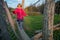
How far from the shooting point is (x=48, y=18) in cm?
315

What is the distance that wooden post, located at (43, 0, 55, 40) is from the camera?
311 centimetres

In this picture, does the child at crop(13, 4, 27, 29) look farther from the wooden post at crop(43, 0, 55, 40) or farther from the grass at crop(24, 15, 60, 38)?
the wooden post at crop(43, 0, 55, 40)

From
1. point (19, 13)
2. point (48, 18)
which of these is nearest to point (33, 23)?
point (19, 13)

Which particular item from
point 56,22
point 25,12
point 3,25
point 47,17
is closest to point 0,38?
point 3,25

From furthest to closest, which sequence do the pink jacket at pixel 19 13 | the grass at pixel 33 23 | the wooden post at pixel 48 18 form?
the grass at pixel 33 23, the pink jacket at pixel 19 13, the wooden post at pixel 48 18

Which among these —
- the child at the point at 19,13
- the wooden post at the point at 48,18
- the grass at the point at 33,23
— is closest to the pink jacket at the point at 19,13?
the child at the point at 19,13

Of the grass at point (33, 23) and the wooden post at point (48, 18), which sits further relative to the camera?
the grass at point (33, 23)

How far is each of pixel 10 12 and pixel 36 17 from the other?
48cm

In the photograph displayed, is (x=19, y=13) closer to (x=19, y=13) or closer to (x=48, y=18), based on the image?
(x=19, y=13)

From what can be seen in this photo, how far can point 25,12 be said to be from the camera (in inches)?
135

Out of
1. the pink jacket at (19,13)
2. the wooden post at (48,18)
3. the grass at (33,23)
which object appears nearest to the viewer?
the wooden post at (48,18)

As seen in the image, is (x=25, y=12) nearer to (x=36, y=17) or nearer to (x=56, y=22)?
(x=36, y=17)

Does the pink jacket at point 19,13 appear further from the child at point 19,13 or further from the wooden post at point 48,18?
the wooden post at point 48,18

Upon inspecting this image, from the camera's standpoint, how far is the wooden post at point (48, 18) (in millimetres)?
3107
